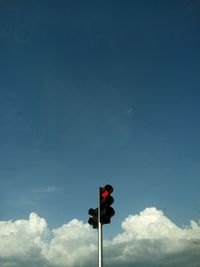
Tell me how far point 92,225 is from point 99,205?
0.66 m

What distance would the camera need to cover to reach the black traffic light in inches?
389

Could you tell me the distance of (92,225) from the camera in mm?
10109

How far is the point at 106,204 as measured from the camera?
1000cm

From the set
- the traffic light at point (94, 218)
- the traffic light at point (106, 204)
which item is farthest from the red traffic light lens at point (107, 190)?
the traffic light at point (94, 218)

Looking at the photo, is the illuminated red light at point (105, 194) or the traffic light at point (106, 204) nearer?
the traffic light at point (106, 204)

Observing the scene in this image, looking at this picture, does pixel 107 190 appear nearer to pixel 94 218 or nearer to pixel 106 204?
pixel 106 204

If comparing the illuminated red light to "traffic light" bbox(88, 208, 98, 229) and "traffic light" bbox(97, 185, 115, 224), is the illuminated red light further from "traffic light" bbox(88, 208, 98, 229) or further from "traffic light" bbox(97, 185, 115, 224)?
"traffic light" bbox(88, 208, 98, 229)

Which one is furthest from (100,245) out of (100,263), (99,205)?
(99,205)

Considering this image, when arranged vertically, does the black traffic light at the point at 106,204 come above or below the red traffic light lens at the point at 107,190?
below

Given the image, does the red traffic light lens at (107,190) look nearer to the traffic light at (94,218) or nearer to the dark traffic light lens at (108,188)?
the dark traffic light lens at (108,188)

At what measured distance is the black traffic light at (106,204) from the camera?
9877mm

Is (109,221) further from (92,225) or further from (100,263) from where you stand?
(100,263)

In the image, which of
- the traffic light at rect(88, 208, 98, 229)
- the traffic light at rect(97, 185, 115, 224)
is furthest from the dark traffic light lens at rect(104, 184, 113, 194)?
the traffic light at rect(88, 208, 98, 229)

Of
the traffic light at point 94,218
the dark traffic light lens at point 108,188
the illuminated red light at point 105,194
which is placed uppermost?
the dark traffic light lens at point 108,188
